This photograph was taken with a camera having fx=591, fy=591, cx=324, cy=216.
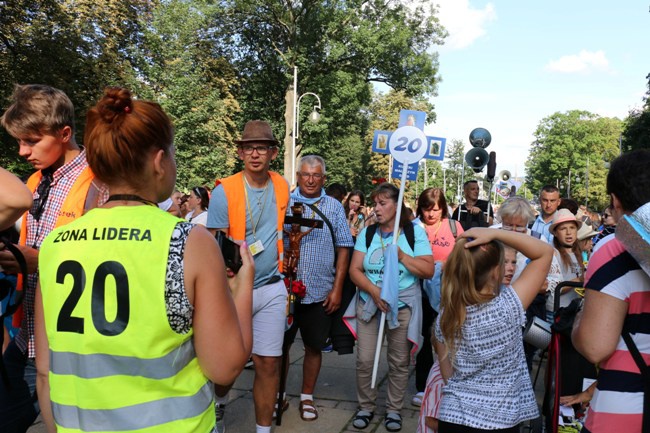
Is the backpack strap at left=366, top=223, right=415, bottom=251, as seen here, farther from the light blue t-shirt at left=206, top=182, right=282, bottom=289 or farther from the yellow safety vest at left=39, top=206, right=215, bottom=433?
the yellow safety vest at left=39, top=206, right=215, bottom=433

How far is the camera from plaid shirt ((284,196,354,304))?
4.94 metres

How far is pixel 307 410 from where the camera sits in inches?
193

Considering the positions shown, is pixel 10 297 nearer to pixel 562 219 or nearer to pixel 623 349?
pixel 623 349

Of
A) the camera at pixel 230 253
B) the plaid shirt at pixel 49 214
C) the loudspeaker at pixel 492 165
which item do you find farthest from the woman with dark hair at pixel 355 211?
the camera at pixel 230 253

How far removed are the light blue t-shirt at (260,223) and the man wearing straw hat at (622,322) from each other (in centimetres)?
249

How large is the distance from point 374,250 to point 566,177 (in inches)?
3655

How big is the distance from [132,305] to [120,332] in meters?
0.08

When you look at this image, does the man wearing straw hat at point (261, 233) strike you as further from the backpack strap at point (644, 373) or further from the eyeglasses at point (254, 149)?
the backpack strap at point (644, 373)

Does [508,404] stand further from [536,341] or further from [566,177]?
[566,177]

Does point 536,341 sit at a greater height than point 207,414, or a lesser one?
lesser

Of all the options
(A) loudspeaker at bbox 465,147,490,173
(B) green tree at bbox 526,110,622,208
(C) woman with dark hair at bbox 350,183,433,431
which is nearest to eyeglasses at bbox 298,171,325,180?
(C) woman with dark hair at bbox 350,183,433,431

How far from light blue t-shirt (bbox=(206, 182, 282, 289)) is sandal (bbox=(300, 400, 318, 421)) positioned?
128cm

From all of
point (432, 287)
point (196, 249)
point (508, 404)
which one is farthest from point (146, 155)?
point (432, 287)

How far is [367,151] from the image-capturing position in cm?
4659
